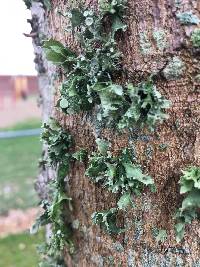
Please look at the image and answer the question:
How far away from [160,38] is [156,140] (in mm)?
174

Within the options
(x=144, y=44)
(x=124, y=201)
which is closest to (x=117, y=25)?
(x=144, y=44)

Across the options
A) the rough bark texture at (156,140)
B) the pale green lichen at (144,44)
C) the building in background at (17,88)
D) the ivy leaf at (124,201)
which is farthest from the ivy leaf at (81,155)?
the building in background at (17,88)

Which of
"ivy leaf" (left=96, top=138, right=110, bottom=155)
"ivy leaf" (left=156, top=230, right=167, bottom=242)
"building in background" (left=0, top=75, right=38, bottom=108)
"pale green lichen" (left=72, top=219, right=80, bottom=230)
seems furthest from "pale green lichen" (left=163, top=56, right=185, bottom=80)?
"building in background" (left=0, top=75, right=38, bottom=108)

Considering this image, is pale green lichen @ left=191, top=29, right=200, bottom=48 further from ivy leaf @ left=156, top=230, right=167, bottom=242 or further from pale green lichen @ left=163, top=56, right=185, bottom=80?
ivy leaf @ left=156, top=230, right=167, bottom=242

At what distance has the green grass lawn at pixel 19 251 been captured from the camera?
150 inches

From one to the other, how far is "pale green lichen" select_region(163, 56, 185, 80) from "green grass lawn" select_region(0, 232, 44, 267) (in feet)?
10.3

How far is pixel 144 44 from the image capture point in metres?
0.82

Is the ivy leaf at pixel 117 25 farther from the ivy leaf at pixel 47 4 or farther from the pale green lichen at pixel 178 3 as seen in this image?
the ivy leaf at pixel 47 4

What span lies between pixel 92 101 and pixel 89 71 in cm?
5

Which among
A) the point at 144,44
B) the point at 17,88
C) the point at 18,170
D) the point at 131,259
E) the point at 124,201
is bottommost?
the point at 18,170

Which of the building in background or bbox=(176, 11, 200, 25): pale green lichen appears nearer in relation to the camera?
bbox=(176, 11, 200, 25): pale green lichen

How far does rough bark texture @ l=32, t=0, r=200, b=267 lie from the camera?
0.80 metres

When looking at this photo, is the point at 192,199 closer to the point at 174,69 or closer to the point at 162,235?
the point at 162,235

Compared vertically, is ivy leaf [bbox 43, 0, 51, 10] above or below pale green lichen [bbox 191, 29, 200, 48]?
above
